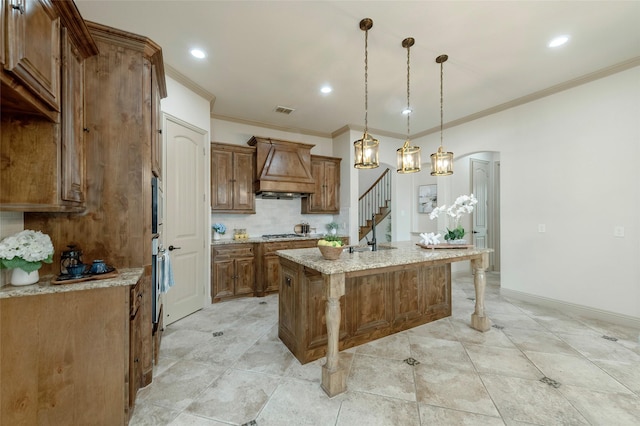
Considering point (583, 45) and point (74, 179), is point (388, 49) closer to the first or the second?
point (583, 45)

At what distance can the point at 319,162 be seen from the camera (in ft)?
17.3

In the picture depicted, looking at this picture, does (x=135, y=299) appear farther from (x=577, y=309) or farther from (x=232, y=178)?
(x=577, y=309)

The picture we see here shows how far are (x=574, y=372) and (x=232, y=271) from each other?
4.15m

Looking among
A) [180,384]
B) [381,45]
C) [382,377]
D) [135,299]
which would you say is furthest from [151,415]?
[381,45]

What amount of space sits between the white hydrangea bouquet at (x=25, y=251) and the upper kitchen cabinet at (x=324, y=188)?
3944 mm

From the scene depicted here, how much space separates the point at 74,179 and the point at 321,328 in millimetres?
2259

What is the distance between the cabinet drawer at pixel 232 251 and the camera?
3.96 metres

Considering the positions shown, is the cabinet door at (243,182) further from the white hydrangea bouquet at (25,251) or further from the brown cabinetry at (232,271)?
the white hydrangea bouquet at (25,251)

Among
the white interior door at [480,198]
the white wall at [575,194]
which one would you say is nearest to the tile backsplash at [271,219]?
the white interior door at [480,198]

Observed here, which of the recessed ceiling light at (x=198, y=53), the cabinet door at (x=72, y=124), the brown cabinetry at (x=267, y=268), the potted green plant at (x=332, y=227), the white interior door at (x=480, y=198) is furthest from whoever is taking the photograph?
the white interior door at (x=480, y=198)

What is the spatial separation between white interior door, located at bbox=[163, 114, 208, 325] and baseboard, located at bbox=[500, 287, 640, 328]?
4986 mm

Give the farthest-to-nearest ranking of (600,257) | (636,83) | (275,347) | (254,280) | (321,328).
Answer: (254,280), (600,257), (636,83), (275,347), (321,328)

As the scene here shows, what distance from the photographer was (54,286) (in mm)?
1475

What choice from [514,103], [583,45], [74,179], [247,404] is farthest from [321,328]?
[514,103]
